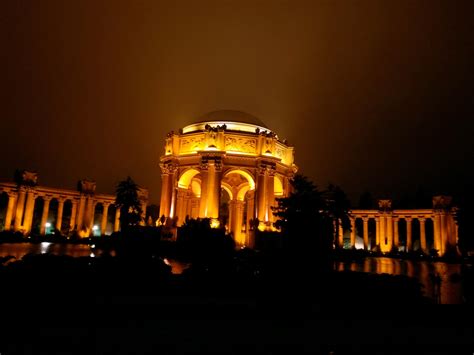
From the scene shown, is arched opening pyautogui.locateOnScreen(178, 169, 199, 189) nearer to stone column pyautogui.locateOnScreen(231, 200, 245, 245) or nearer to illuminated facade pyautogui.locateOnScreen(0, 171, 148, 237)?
stone column pyautogui.locateOnScreen(231, 200, 245, 245)

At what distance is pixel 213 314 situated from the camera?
10477 mm

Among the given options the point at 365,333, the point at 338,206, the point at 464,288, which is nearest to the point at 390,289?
the point at 365,333

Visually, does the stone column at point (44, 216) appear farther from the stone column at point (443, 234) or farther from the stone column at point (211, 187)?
the stone column at point (443, 234)

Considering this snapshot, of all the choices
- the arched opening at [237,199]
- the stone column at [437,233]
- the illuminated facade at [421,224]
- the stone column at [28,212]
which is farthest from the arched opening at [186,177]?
the stone column at [437,233]

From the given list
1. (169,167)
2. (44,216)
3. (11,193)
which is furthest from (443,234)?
(11,193)

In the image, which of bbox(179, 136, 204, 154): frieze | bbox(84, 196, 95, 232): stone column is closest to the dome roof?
bbox(179, 136, 204, 154): frieze

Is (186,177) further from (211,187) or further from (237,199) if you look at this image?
(237,199)

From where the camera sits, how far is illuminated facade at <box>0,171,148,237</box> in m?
52.8

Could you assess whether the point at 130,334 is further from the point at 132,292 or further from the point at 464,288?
the point at 464,288

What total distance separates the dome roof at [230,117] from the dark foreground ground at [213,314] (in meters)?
32.5

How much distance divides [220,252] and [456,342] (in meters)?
13.1

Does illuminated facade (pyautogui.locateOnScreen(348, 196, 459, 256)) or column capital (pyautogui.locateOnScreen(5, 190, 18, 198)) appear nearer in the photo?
column capital (pyautogui.locateOnScreen(5, 190, 18, 198))

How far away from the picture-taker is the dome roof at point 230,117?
153ft

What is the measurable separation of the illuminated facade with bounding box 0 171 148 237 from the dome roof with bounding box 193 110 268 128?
25747mm
